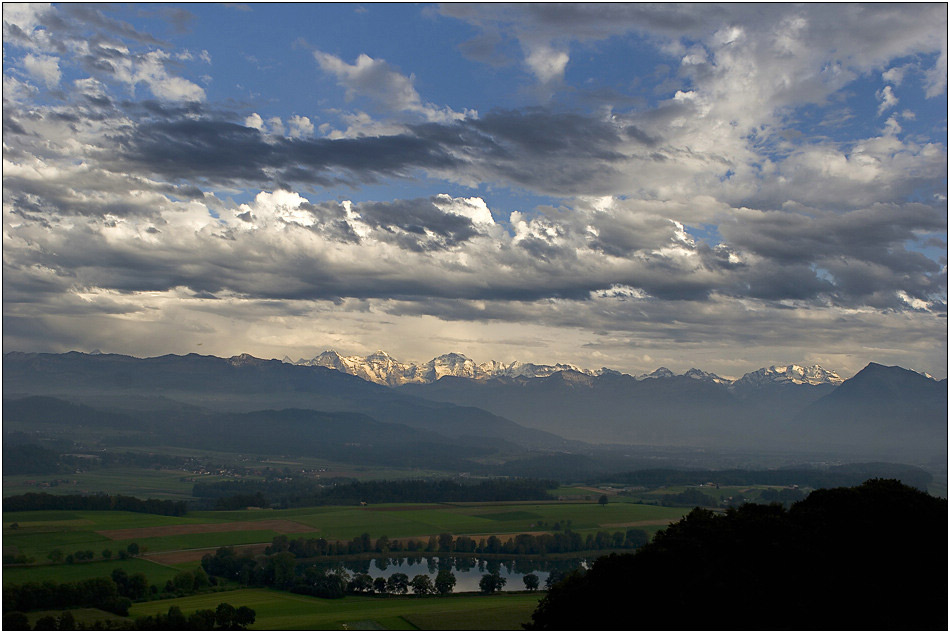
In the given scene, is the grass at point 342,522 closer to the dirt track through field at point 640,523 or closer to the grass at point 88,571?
the dirt track through field at point 640,523

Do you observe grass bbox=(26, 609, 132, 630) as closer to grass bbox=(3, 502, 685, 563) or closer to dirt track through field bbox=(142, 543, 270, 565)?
dirt track through field bbox=(142, 543, 270, 565)

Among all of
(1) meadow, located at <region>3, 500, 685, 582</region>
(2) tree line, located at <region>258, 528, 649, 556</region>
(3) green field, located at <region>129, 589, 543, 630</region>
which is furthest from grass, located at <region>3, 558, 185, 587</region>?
(2) tree line, located at <region>258, 528, 649, 556</region>

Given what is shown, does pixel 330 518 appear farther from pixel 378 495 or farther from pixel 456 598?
pixel 456 598

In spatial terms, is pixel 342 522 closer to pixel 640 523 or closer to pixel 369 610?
pixel 640 523

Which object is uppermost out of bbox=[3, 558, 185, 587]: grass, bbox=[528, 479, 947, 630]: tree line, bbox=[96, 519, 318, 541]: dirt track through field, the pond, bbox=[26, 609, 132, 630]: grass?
bbox=[528, 479, 947, 630]: tree line

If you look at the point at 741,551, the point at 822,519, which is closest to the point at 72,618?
Result: the point at 741,551

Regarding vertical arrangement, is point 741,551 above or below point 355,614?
above
